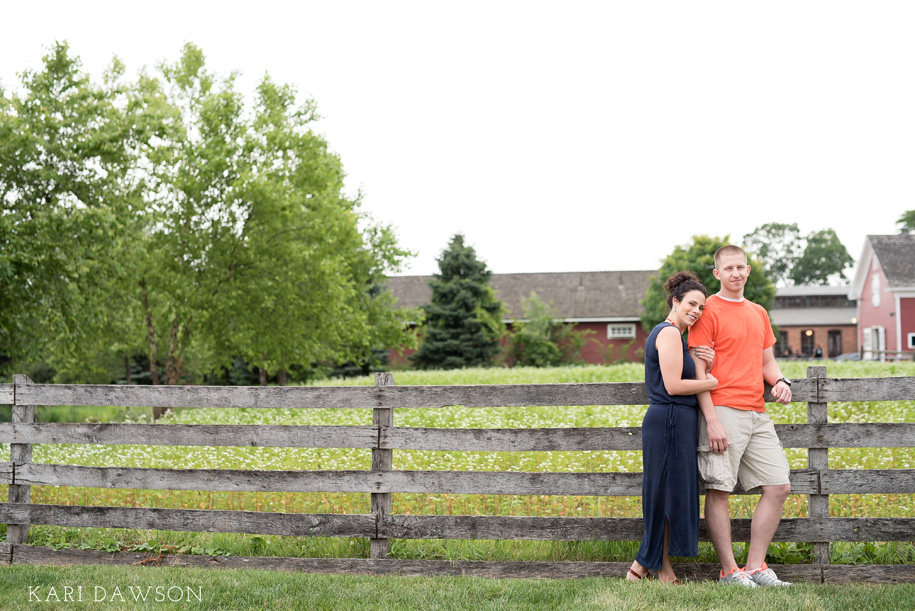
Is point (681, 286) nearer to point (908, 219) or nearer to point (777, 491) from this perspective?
point (777, 491)

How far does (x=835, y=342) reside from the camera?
6047cm

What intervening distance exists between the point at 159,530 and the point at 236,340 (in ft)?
52.5

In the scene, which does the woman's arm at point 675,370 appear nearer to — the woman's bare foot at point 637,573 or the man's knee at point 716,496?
the man's knee at point 716,496

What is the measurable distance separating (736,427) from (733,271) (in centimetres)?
100

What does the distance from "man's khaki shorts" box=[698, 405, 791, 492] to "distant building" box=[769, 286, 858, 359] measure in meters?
56.2

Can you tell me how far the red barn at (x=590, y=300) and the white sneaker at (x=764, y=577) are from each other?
34753 millimetres

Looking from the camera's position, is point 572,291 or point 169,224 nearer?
point 169,224

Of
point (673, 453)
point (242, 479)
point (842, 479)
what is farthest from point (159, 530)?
point (842, 479)

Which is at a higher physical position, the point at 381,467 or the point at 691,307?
the point at 691,307

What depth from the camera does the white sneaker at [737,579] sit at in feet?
14.7

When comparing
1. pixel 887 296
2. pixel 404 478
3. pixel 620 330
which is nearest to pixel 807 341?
pixel 887 296

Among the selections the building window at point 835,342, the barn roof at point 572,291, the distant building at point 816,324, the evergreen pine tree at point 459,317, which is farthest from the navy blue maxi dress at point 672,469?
the building window at point 835,342

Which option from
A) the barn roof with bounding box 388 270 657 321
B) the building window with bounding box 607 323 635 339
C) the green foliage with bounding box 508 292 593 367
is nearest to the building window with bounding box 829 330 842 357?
the barn roof with bounding box 388 270 657 321

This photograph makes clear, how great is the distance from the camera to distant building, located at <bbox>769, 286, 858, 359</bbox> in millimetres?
59594
